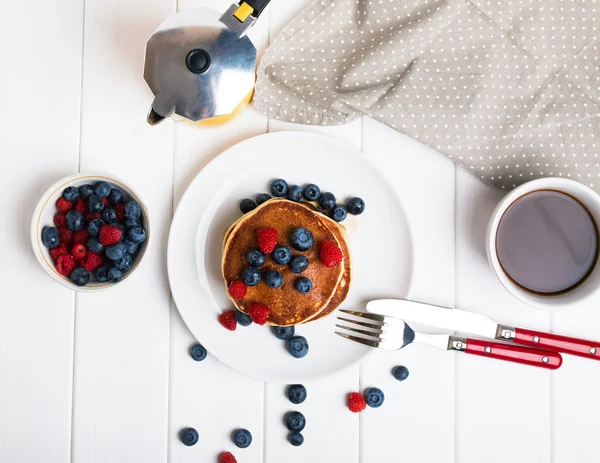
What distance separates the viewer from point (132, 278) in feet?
3.93

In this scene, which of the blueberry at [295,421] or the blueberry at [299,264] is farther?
the blueberry at [295,421]

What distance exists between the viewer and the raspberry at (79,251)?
43.1 inches

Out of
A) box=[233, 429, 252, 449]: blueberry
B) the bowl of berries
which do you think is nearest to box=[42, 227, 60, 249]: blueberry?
the bowl of berries

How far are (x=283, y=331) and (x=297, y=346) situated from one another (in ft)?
0.14

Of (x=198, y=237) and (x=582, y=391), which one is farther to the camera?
(x=582, y=391)

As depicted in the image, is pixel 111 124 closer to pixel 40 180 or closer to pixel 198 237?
pixel 40 180

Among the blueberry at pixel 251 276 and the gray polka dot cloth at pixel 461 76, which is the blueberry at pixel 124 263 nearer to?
the blueberry at pixel 251 276

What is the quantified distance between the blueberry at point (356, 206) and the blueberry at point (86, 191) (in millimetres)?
508

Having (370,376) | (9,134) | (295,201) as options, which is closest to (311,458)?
(370,376)

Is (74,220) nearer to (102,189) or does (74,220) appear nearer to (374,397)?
(102,189)

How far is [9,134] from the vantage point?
3.91 ft

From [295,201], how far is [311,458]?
1.80ft

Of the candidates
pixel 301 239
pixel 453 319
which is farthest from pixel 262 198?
pixel 453 319

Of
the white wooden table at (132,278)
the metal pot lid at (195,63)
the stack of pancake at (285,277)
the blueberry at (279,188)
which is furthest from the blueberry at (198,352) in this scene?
the metal pot lid at (195,63)
